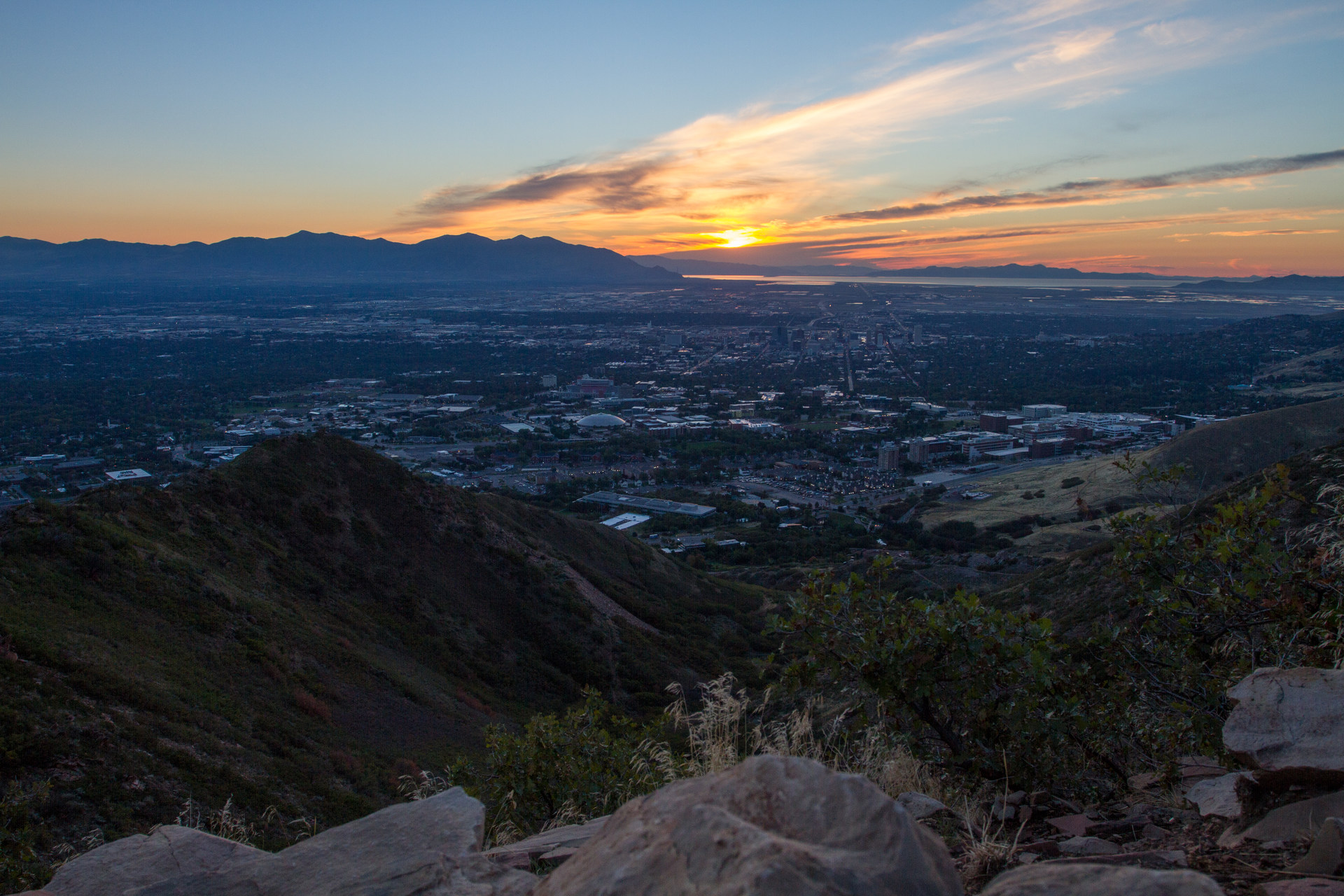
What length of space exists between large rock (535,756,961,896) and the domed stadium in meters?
60.3

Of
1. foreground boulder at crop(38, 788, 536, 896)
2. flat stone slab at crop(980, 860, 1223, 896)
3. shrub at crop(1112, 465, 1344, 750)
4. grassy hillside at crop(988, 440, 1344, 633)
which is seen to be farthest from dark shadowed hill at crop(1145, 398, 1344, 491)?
foreground boulder at crop(38, 788, 536, 896)

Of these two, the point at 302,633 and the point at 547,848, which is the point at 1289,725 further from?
the point at 302,633

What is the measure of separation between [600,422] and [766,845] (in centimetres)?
6215

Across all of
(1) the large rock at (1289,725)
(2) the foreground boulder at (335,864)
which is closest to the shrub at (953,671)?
(1) the large rock at (1289,725)

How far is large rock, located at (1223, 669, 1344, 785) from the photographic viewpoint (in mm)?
3010

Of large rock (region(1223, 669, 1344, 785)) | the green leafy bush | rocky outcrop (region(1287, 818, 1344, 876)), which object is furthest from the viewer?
the green leafy bush

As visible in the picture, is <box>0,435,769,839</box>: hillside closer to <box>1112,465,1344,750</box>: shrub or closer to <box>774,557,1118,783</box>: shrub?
<box>774,557,1118,783</box>: shrub

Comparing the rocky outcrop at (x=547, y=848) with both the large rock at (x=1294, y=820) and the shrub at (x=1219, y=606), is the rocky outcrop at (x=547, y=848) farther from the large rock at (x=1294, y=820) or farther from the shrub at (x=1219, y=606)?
the shrub at (x=1219, y=606)

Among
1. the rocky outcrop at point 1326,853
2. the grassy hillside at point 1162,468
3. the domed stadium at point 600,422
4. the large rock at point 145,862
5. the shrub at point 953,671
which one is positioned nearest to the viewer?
the rocky outcrop at point 1326,853

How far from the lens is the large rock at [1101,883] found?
1.95m

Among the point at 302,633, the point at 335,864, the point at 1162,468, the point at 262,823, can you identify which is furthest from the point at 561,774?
the point at 1162,468

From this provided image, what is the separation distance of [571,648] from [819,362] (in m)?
90.7

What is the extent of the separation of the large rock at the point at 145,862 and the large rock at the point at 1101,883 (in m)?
3.19

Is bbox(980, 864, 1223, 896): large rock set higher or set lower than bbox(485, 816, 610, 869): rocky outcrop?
higher
